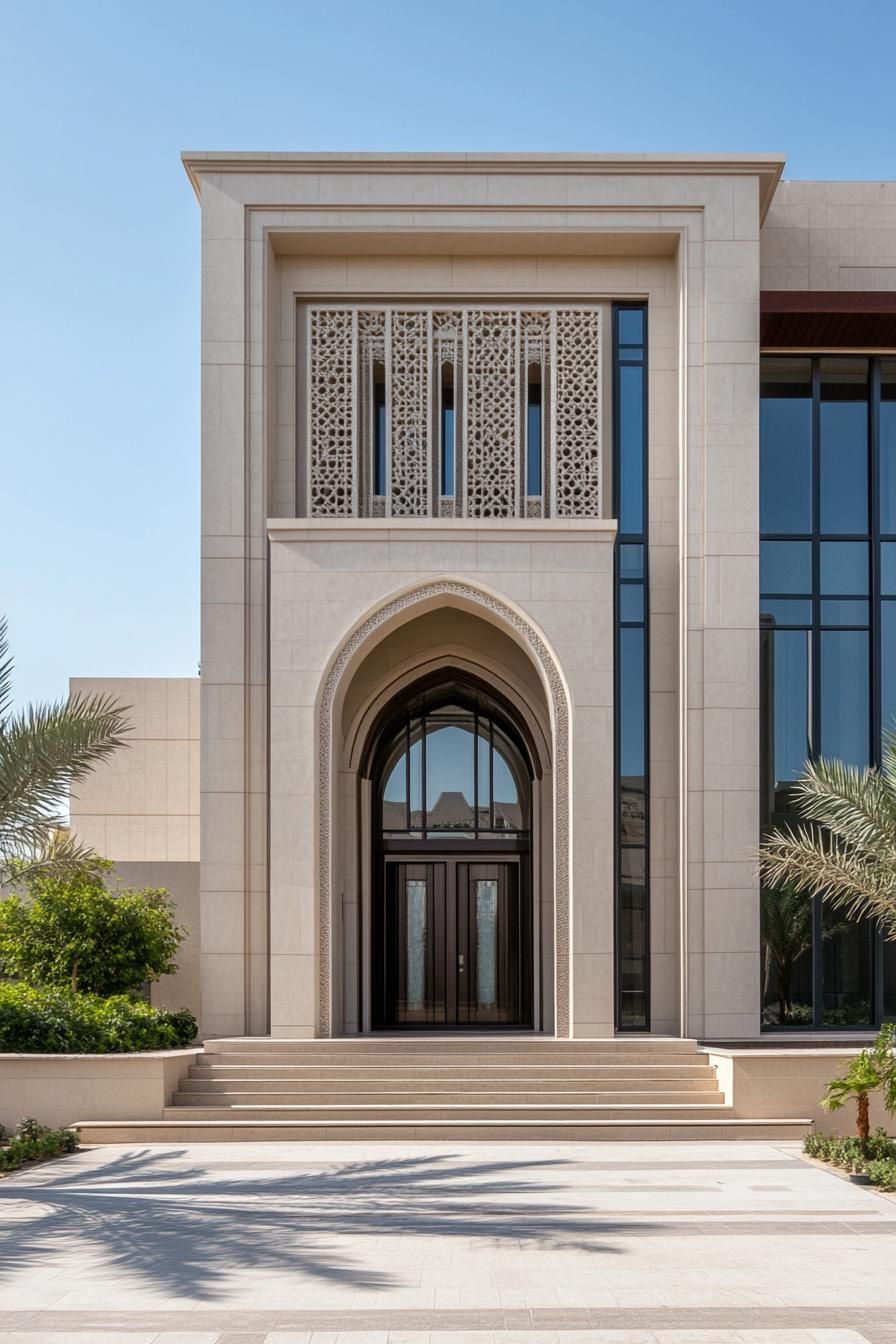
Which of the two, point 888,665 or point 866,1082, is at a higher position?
point 888,665

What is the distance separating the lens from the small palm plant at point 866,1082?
12.3 m

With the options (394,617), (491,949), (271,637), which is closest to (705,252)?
(394,617)

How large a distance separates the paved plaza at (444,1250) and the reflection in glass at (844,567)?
8.25 meters

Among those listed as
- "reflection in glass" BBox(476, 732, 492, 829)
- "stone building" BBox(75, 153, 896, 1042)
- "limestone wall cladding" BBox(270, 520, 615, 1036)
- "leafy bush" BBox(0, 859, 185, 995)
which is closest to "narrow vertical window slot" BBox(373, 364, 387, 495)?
"stone building" BBox(75, 153, 896, 1042)

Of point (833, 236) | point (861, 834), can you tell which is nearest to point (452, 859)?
point (861, 834)

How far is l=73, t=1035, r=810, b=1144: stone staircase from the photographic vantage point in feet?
46.7

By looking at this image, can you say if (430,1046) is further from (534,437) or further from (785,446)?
(785,446)

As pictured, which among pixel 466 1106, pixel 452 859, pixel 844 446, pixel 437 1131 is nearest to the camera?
pixel 437 1131

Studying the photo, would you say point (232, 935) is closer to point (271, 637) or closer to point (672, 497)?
point (271, 637)

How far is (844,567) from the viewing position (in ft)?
60.2

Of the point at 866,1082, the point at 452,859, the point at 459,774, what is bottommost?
the point at 866,1082

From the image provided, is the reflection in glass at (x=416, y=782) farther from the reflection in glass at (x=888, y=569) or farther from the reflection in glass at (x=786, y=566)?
the reflection in glass at (x=888, y=569)

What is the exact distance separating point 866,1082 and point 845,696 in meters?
7.05

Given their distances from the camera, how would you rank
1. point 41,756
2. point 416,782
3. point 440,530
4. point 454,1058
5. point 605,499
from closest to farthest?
point 41,756 < point 454,1058 < point 440,530 < point 605,499 < point 416,782
